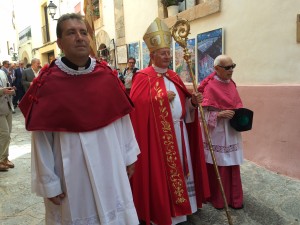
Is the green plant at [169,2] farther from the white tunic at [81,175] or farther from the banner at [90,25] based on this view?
the white tunic at [81,175]

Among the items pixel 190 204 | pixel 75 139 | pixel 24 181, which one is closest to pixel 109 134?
pixel 75 139

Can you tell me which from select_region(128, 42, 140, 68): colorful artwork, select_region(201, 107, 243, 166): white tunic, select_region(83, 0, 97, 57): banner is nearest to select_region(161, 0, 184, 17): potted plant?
select_region(128, 42, 140, 68): colorful artwork

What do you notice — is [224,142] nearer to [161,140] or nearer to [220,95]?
[220,95]

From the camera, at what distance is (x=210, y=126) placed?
3441mm

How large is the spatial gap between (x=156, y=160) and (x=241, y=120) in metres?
1.07

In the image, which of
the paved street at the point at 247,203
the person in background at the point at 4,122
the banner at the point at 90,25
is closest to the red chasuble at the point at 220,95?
the paved street at the point at 247,203

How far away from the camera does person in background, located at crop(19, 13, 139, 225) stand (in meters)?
1.88

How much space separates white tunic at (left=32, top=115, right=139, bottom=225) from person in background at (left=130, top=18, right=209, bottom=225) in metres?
0.92

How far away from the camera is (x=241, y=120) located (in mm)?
3324

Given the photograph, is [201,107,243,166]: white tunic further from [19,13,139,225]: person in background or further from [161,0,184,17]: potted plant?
[161,0,184,17]: potted plant

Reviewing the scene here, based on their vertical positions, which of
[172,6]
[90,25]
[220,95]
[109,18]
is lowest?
[220,95]

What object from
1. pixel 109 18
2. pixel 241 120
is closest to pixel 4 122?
pixel 241 120

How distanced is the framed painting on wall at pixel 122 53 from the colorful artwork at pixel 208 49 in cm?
433

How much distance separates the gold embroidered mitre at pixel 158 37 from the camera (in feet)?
10.1
